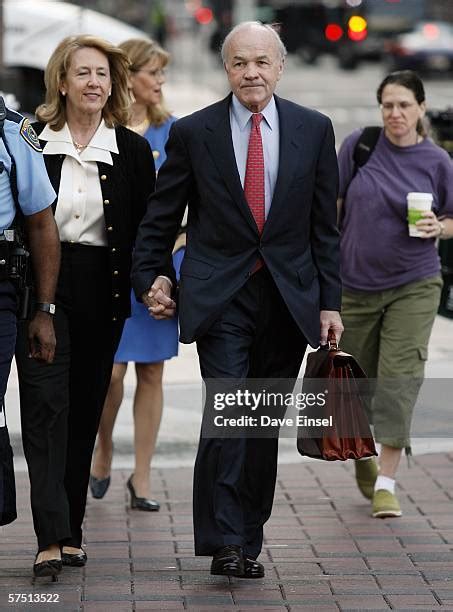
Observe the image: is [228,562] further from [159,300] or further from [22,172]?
[22,172]

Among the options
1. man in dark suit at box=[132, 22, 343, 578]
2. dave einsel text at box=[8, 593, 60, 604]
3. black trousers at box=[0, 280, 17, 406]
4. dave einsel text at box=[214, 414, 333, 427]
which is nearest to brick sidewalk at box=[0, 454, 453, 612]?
dave einsel text at box=[8, 593, 60, 604]

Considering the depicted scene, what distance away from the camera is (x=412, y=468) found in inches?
290

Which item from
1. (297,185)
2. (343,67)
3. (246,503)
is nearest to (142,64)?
(297,185)

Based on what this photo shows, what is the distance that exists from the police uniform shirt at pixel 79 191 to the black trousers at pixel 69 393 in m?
0.05

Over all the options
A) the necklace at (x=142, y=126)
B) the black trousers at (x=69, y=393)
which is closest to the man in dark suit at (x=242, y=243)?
the black trousers at (x=69, y=393)

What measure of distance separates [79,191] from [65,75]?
1.49ft

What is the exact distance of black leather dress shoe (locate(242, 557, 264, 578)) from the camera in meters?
5.40

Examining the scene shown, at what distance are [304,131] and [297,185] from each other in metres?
0.21

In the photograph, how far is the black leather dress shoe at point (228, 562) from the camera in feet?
17.0

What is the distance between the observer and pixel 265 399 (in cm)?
551

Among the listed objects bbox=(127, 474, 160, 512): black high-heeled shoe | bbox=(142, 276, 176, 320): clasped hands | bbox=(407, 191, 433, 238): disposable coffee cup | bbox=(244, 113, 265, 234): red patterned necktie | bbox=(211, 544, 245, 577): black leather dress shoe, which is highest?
bbox=(244, 113, 265, 234): red patterned necktie

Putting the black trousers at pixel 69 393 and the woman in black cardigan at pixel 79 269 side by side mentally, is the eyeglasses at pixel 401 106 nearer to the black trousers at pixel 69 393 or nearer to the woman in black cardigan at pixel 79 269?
the woman in black cardigan at pixel 79 269

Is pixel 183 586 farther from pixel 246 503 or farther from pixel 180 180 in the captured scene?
pixel 180 180

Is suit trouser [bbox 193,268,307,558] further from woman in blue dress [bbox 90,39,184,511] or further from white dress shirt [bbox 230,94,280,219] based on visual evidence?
woman in blue dress [bbox 90,39,184,511]
